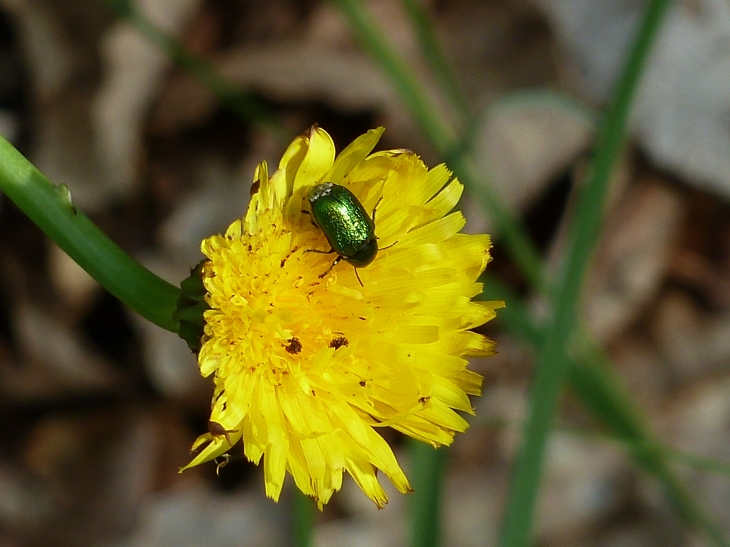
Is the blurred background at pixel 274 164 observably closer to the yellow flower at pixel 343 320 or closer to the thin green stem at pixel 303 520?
the thin green stem at pixel 303 520


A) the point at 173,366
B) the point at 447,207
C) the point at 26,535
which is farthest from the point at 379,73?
the point at 26,535

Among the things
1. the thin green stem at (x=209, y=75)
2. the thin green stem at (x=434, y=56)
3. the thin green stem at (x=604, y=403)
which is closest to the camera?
the thin green stem at (x=604, y=403)

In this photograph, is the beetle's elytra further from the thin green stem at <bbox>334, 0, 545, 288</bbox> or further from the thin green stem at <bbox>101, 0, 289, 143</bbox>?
the thin green stem at <bbox>101, 0, 289, 143</bbox>

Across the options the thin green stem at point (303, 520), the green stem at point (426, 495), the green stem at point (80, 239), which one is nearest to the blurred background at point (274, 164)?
the green stem at point (426, 495)

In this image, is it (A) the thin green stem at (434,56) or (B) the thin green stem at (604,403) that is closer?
(B) the thin green stem at (604,403)

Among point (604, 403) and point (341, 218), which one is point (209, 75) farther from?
point (604, 403)

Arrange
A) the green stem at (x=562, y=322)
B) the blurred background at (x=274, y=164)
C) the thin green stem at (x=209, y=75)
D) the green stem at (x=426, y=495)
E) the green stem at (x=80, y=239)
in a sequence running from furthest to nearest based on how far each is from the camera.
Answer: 1. the blurred background at (x=274, y=164)
2. the thin green stem at (x=209, y=75)
3. the green stem at (x=426, y=495)
4. the green stem at (x=562, y=322)
5. the green stem at (x=80, y=239)
